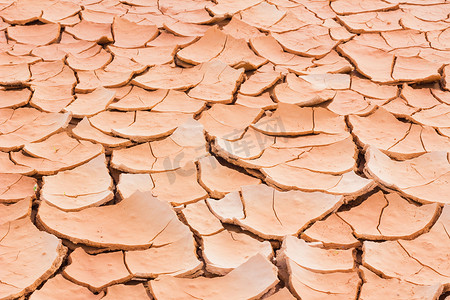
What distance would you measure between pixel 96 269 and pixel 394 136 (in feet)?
3.61

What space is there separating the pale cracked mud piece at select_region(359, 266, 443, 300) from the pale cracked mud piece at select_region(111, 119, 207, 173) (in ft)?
2.28

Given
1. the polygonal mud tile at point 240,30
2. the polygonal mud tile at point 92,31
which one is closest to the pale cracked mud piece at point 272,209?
the polygonal mud tile at point 240,30

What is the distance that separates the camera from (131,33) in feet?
8.95

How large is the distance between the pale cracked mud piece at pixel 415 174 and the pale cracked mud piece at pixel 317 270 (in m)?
0.33

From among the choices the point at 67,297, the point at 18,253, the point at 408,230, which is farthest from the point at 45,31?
the point at 408,230

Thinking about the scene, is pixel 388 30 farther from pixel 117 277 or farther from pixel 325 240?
pixel 117 277

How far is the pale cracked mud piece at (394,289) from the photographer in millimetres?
1457

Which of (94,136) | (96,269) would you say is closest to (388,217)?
(96,269)

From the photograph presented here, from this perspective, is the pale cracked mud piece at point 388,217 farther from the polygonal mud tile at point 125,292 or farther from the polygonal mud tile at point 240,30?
the polygonal mud tile at point 240,30

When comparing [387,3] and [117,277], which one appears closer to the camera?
[117,277]

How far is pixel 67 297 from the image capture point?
4.79 ft

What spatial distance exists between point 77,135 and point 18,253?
0.57 meters

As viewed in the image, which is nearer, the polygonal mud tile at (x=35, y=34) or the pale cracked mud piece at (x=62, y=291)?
the pale cracked mud piece at (x=62, y=291)

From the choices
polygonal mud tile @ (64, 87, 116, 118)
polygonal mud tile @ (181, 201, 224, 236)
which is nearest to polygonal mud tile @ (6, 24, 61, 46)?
polygonal mud tile @ (64, 87, 116, 118)
